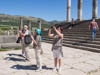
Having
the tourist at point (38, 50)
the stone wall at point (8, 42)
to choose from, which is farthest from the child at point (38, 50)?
the stone wall at point (8, 42)

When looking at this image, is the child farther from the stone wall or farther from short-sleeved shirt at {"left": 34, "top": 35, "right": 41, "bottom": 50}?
the stone wall

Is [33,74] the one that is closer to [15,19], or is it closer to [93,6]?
[15,19]

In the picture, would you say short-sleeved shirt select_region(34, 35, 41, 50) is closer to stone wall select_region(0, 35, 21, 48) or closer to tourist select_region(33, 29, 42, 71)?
tourist select_region(33, 29, 42, 71)

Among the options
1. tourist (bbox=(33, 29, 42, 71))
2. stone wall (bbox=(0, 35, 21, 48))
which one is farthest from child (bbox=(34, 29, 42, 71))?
stone wall (bbox=(0, 35, 21, 48))

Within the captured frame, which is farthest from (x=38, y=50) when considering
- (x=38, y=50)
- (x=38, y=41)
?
(x=38, y=41)

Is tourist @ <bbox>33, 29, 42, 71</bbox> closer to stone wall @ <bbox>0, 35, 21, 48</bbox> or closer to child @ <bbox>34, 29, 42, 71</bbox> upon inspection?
child @ <bbox>34, 29, 42, 71</bbox>

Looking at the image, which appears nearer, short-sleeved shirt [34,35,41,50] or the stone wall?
short-sleeved shirt [34,35,41,50]

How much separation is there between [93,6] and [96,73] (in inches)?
656

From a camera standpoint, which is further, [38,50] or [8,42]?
[8,42]

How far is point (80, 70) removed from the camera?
213 inches

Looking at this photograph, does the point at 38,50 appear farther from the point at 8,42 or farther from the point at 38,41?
the point at 8,42

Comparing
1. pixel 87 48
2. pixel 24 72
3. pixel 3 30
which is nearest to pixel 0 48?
pixel 3 30

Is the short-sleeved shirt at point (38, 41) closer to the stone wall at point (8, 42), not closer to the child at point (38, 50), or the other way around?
the child at point (38, 50)

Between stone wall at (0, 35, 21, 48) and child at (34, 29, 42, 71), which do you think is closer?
child at (34, 29, 42, 71)
